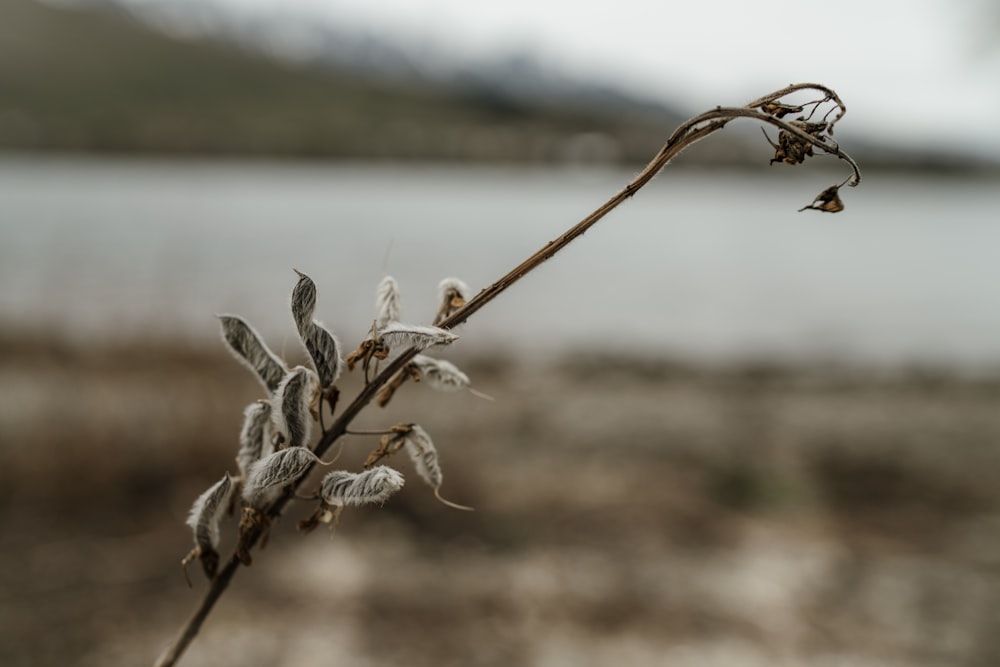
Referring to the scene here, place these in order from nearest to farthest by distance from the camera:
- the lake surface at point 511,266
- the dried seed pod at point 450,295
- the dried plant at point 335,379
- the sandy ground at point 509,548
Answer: the dried plant at point 335,379 < the dried seed pod at point 450,295 < the sandy ground at point 509,548 < the lake surface at point 511,266

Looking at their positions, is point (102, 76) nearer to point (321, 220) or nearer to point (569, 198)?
point (569, 198)

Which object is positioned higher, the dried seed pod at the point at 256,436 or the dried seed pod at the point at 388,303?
the dried seed pod at the point at 388,303

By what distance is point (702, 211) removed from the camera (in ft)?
335

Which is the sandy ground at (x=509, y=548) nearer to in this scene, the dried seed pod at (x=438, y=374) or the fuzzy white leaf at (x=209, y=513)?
the fuzzy white leaf at (x=209, y=513)

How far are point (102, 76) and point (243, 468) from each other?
153m

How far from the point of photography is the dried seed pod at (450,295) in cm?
88

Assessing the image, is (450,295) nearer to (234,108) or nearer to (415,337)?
(415,337)

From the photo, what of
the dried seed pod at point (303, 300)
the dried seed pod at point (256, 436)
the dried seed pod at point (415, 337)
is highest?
the dried seed pod at point (303, 300)

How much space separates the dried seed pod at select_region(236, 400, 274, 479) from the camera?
795 mm

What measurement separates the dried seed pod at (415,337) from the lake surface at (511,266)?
14 cm

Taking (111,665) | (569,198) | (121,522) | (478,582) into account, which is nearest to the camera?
(111,665)

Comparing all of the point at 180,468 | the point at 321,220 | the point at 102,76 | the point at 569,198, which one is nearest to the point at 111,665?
the point at 180,468

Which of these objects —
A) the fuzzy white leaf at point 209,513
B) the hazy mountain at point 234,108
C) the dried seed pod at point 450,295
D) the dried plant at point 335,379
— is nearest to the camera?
the dried plant at point 335,379

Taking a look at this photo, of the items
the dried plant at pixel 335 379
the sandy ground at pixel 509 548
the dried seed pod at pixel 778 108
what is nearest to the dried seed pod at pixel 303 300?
the dried plant at pixel 335 379
